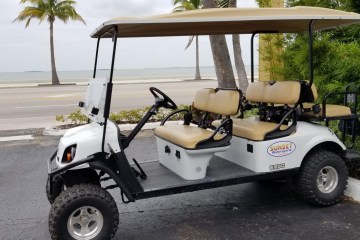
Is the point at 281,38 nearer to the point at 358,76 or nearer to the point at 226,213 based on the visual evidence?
the point at 358,76

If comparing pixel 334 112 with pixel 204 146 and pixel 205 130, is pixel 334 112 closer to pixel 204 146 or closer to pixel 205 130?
pixel 205 130

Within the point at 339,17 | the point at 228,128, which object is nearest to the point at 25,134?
the point at 228,128

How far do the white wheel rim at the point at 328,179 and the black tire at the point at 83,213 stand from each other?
2.15m

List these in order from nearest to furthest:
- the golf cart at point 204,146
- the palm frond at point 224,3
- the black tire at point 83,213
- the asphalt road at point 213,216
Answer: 1. the black tire at point 83,213
2. the golf cart at point 204,146
3. the asphalt road at point 213,216
4. the palm frond at point 224,3

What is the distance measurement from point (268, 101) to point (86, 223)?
236 centimetres

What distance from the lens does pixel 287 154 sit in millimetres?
3932

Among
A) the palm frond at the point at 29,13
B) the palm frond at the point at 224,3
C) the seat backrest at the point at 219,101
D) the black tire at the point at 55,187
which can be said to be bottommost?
the black tire at the point at 55,187

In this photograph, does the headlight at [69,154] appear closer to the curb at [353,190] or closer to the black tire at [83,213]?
the black tire at [83,213]

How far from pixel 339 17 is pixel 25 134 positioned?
23.3 feet

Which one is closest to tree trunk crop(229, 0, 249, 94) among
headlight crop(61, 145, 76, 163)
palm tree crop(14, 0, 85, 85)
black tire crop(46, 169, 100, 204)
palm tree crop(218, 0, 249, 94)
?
palm tree crop(218, 0, 249, 94)

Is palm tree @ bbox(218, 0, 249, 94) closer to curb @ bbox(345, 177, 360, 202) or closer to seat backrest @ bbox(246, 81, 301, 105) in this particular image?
seat backrest @ bbox(246, 81, 301, 105)

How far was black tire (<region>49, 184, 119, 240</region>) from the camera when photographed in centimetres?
316

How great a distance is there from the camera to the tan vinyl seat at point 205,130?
144 inches

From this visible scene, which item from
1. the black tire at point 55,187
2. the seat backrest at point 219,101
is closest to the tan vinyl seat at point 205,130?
the seat backrest at point 219,101
